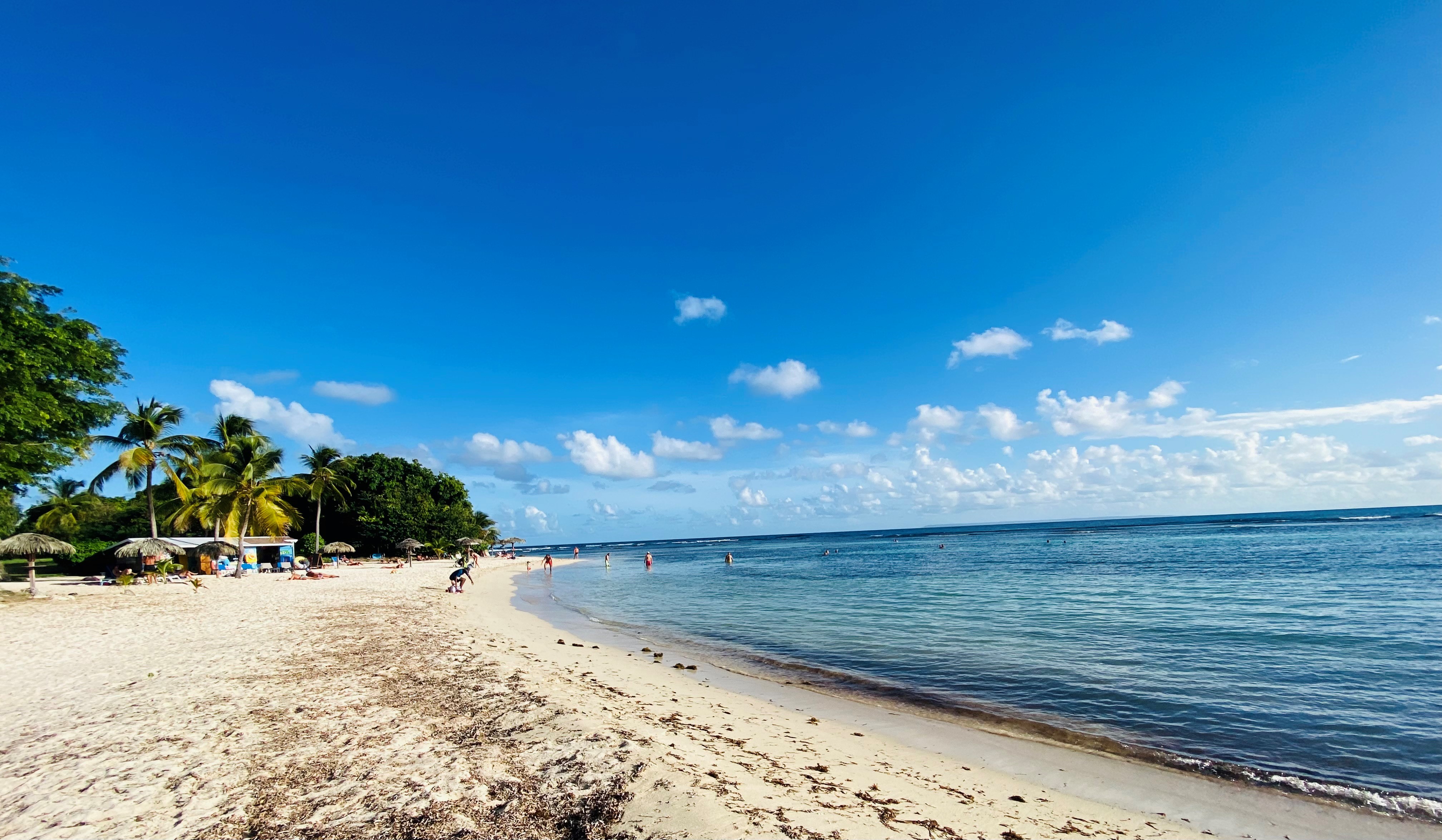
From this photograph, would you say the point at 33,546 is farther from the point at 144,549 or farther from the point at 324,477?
the point at 324,477

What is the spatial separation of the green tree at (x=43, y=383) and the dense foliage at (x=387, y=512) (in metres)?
35.6

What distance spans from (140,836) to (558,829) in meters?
2.99

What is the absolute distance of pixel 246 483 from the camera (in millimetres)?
38250

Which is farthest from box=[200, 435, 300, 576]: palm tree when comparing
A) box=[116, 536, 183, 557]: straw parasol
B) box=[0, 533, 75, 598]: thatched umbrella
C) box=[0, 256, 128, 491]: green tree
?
box=[0, 256, 128, 491]: green tree

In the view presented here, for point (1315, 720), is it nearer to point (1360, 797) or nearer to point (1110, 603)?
point (1360, 797)

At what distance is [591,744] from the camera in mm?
5855

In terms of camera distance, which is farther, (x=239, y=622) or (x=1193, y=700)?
(x=239, y=622)

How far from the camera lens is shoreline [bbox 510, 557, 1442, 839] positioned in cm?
548

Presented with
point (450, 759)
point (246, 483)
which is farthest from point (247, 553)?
point (450, 759)

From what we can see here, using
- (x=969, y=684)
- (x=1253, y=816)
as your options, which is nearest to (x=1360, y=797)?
(x=1253, y=816)

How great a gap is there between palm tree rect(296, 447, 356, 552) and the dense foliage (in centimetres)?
94

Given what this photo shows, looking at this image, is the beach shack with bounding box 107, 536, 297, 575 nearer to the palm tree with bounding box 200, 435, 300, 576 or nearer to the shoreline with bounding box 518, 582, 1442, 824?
the palm tree with bounding box 200, 435, 300, 576

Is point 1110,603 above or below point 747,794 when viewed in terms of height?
below

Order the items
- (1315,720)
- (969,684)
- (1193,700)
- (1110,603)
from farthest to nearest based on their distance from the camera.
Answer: (1110,603), (969,684), (1193,700), (1315,720)
